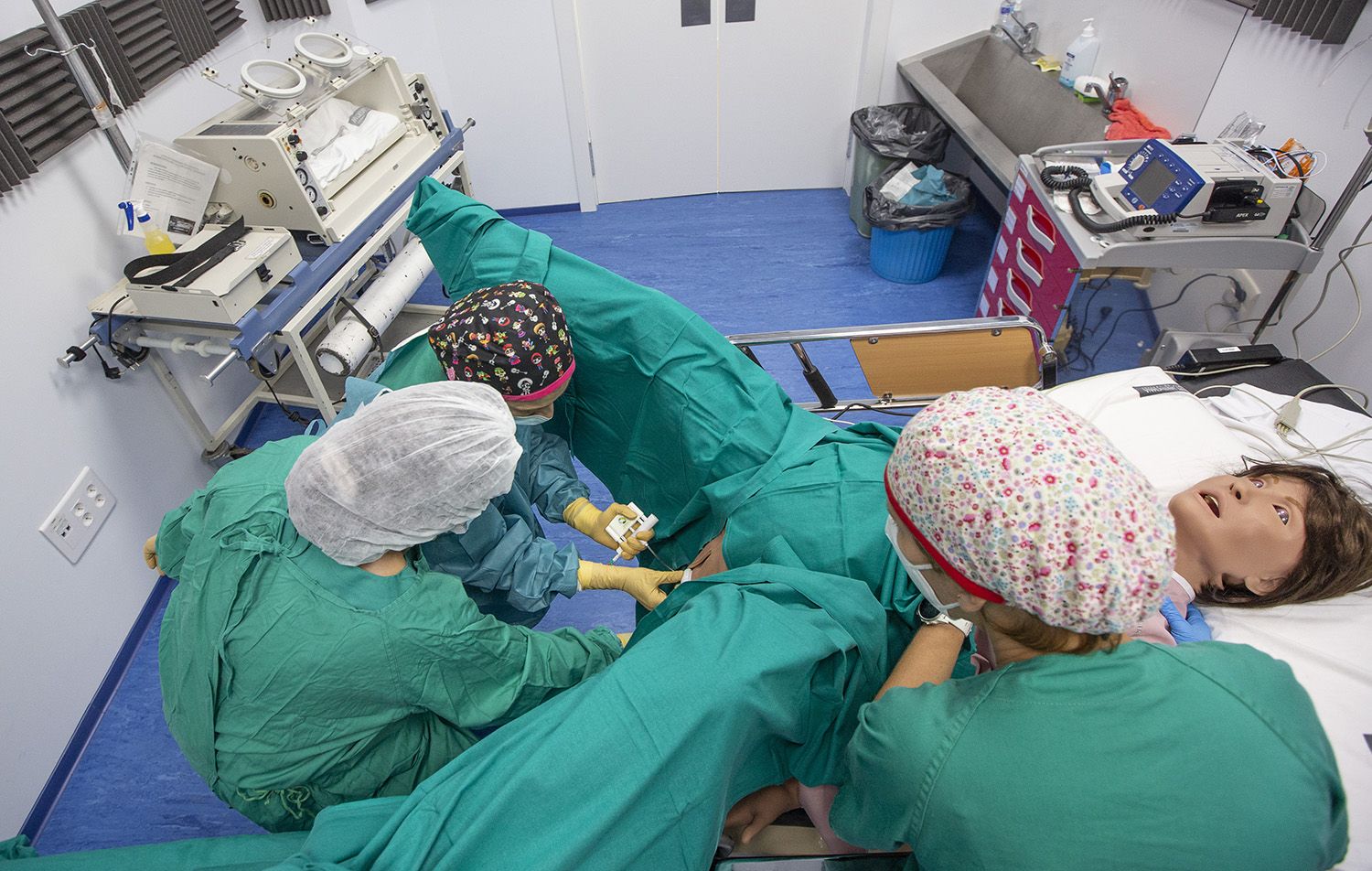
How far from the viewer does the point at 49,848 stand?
1788mm

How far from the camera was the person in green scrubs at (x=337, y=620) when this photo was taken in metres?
1.00

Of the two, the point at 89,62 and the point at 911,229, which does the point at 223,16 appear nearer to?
the point at 89,62

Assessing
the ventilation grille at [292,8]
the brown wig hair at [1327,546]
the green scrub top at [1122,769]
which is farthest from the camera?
the ventilation grille at [292,8]

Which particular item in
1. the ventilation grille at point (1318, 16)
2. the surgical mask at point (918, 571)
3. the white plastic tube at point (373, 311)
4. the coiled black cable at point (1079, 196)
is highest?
the ventilation grille at point (1318, 16)

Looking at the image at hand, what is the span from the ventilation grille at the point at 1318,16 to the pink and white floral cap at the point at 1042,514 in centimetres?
221

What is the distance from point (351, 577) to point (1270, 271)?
300 centimetres

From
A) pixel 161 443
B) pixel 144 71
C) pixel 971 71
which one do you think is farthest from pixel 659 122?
pixel 161 443

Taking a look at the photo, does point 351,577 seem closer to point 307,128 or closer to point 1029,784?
point 1029,784

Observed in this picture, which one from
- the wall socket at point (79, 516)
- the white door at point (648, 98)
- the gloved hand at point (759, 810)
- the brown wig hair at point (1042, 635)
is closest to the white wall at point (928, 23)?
the white door at point (648, 98)

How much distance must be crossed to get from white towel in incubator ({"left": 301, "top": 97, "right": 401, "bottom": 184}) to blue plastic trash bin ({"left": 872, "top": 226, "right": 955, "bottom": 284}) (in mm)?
2262

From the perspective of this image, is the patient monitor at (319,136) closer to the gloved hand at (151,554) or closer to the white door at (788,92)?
the gloved hand at (151,554)

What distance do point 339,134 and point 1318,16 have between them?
10.8 feet

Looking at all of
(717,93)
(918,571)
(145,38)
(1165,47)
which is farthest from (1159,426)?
(145,38)

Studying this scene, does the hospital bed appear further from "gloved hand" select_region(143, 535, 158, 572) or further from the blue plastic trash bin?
the blue plastic trash bin
